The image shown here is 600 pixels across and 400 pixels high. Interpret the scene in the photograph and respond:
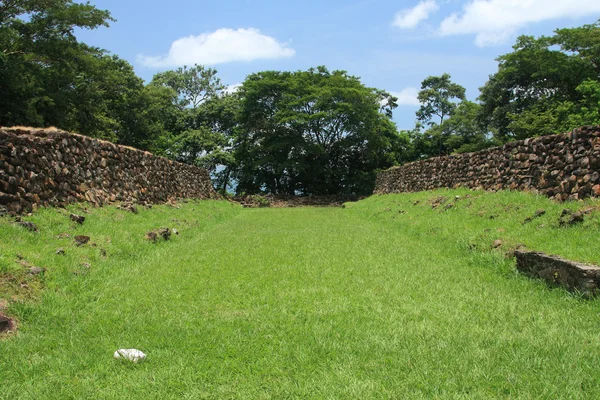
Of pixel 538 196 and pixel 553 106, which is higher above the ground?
pixel 553 106

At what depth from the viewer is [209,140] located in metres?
34.8

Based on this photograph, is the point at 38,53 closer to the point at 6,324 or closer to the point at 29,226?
Answer: the point at 29,226

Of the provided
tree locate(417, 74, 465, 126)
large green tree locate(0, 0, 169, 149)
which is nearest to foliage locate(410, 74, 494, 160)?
tree locate(417, 74, 465, 126)

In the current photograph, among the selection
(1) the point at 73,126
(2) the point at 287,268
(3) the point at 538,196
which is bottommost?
(2) the point at 287,268

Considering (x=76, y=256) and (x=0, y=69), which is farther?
(x=0, y=69)

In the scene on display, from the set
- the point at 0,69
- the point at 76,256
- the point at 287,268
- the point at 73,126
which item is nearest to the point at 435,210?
the point at 287,268

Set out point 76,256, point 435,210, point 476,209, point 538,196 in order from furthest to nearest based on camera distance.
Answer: point 435,210 < point 476,209 < point 538,196 < point 76,256

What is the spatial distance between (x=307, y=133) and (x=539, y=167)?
2546cm

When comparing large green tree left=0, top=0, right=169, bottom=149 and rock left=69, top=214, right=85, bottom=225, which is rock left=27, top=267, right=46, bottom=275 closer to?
rock left=69, top=214, right=85, bottom=225

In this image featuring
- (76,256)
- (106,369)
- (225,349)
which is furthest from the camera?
(76,256)

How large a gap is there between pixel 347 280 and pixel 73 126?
66.6ft

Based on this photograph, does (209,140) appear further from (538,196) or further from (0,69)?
(538,196)

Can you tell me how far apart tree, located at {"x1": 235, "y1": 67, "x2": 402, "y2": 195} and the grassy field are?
24.6m

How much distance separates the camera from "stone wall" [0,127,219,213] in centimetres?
771
